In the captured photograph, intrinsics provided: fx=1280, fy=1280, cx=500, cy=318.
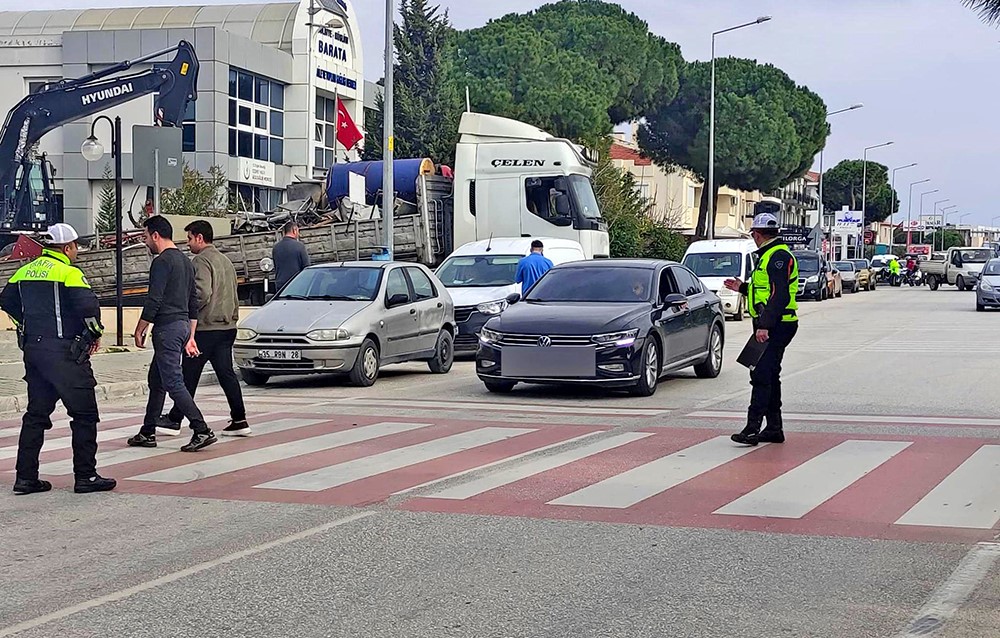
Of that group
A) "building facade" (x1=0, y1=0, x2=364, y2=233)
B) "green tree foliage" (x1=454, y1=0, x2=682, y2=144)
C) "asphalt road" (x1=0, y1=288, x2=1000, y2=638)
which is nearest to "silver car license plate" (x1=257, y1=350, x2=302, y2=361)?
"asphalt road" (x1=0, y1=288, x2=1000, y2=638)

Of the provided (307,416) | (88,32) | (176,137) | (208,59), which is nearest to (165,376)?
(307,416)

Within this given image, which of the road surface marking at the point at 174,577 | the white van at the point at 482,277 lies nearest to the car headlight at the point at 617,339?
the white van at the point at 482,277

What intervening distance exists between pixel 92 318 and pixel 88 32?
44.9m

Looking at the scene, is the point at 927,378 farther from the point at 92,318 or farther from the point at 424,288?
the point at 92,318

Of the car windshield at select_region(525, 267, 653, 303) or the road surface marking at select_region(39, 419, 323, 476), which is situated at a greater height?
the car windshield at select_region(525, 267, 653, 303)

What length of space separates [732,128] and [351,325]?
57.8m

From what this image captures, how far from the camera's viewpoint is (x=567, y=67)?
5428 centimetres

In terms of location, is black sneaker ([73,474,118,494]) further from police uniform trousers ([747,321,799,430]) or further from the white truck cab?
the white truck cab

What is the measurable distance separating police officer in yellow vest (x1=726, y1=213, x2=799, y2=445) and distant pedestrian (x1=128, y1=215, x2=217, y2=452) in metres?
4.51

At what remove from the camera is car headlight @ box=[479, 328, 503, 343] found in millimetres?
14359

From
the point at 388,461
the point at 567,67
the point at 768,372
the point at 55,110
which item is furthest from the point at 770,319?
the point at 567,67

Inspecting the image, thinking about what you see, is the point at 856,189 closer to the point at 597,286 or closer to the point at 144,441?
the point at 597,286

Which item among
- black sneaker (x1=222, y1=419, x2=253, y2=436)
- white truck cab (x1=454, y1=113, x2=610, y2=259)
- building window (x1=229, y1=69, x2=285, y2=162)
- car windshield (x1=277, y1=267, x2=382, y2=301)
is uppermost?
building window (x1=229, y1=69, x2=285, y2=162)

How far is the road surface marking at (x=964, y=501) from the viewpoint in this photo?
7699mm
